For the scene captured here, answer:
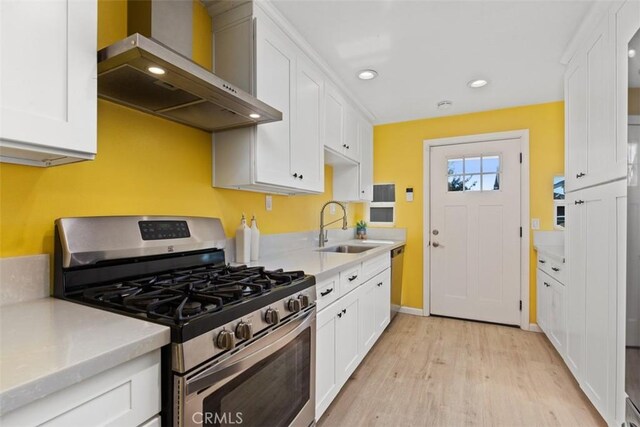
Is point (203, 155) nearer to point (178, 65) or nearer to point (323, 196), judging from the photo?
point (178, 65)

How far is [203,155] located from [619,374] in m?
2.36

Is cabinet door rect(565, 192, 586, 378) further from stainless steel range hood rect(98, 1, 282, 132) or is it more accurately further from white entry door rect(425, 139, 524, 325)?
stainless steel range hood rect(98, 1, 282, 132)

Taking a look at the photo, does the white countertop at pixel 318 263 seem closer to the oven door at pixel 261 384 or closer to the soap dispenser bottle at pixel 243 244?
the soap dispenser bottle at pixel 243 244

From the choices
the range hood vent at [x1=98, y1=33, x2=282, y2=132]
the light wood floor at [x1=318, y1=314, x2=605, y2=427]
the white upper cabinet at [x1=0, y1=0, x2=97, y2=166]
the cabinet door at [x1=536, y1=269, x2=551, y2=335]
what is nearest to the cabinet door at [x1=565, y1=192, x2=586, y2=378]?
the light wood floor at [x1=318, y1=314, x2=605, y2=427]

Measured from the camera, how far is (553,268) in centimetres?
253

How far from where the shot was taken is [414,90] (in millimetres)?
2867

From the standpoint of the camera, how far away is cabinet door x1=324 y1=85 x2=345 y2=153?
2480mm

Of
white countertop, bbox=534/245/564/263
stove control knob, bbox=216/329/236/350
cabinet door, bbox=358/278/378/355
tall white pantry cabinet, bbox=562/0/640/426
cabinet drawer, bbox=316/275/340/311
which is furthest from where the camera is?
white countertop, bbox=534/245/564/263

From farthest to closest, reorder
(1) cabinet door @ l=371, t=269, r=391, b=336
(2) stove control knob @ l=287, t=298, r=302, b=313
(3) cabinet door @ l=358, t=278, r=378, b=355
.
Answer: (1) cabinet door @ l=371, t=269, r=391, b=336
(3) cabinet door @ l=358, t=278, r=378, b=355
(2) stove control knob @ l=287, t=298, r=302, b=313

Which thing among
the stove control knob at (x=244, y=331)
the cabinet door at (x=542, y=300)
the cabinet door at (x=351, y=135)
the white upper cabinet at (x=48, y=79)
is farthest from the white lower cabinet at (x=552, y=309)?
the white upper cabinet at (x=48, y=79)

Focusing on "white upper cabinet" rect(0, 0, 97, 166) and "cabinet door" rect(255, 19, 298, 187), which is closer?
"white upper cabinet" rect(0, 0, 97, 166)

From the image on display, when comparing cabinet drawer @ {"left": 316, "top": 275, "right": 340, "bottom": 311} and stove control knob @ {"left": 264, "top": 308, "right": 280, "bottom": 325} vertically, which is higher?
stove control knob @ {"left": 264, "top": 308, "right": 280, "bottom": 325}

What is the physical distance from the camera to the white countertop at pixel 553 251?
7.83ft

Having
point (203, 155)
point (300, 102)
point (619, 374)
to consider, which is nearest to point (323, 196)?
point (300, 102)
